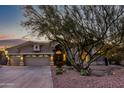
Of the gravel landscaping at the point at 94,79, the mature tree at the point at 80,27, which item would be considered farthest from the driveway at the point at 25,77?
the mature tree at the point at 80,27

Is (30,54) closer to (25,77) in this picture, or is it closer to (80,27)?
(25,77)

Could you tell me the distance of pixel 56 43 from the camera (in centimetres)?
719

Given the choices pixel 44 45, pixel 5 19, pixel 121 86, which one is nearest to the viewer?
pixel 121 86

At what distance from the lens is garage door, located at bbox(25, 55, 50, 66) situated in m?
6.71

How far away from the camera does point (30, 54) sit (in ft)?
22.7

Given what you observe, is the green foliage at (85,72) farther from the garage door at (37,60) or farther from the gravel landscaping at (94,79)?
the garage door at (37,60)

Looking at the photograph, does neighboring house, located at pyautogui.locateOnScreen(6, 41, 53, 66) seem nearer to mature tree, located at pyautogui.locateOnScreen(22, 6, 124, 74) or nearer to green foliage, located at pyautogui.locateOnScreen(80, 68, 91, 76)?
mature tree, located at pyautogui.locateOnScreen(22, 6, 124, 74)

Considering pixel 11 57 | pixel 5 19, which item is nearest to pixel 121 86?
pixel 11 57

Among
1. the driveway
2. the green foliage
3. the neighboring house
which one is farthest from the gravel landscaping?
the neighboring house

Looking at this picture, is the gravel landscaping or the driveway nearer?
the gravel landscaping

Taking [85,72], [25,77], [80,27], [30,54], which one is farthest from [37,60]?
[80,27]

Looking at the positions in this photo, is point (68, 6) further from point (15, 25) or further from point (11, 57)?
point (11, 57)

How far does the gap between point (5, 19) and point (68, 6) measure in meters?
1.68
